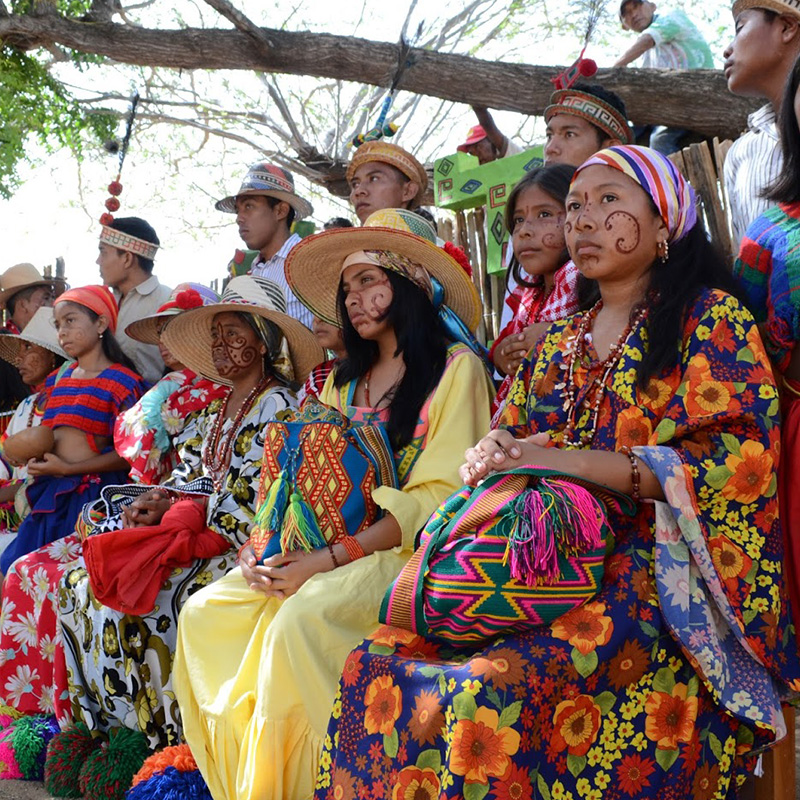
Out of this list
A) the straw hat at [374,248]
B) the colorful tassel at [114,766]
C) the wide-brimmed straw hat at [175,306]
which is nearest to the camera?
the colorful tassel at [114,766]

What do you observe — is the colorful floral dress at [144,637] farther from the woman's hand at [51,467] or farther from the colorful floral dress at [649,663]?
the colorful floral dress at [649,663]

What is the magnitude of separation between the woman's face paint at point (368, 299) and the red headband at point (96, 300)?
2.34 meters

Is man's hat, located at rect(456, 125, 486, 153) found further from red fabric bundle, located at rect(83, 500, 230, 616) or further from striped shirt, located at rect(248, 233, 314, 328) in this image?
red fabric bundle, located at rect(83, 500, 230, 616)

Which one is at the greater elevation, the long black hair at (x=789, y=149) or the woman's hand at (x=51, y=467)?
the long black hair at (x=789, y=149)

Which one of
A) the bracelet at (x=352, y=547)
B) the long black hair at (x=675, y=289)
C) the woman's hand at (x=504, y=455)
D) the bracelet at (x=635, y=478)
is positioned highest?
the long black hair at (x=675, y=289)

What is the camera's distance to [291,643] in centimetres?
327

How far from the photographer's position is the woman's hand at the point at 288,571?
3.49 meters

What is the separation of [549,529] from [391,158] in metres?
3.36

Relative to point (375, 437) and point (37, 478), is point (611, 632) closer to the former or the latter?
point (375, 437)

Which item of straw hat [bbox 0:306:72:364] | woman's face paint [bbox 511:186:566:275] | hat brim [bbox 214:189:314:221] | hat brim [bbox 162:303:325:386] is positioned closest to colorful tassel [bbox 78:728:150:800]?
hat brim [bbox 162:303:325:386]

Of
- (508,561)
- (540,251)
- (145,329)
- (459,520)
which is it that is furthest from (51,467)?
(508,561)

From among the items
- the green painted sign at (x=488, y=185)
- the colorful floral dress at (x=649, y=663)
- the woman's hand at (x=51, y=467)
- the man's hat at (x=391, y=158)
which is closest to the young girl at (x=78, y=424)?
the woman's hand at (x=51, y=467)

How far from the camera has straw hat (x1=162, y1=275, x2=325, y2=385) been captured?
477 centimetres

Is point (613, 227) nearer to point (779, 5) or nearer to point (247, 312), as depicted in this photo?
point (779, 5)
